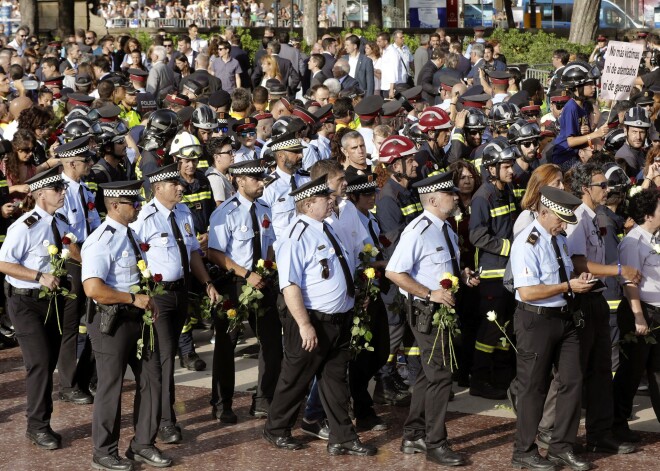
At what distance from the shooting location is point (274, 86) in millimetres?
16953

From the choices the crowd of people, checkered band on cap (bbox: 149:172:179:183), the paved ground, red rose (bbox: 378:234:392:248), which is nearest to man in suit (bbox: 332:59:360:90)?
the crowd of people

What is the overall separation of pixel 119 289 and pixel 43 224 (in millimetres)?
1157

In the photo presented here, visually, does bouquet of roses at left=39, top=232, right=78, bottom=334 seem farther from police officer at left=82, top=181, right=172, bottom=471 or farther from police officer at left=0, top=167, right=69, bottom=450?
police officer at left=82, top=181, right=172, bottom=471

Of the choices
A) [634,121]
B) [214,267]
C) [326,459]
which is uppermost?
[634,121]

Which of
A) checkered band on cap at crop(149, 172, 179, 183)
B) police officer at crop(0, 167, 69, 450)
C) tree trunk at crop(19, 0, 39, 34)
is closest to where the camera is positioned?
police officer at crop(0, 167, 69, 450)

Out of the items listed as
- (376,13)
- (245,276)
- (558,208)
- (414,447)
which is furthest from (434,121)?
(376,13)

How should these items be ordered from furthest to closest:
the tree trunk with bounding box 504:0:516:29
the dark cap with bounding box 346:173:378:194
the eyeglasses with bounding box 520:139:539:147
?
the tree trunk with bounding box 504:0:516:29 → the eyeglasses with bounding box 520:139:539:147 → the dark cap with bounding box 346:173:378:194

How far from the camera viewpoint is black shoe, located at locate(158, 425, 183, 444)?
365 inches

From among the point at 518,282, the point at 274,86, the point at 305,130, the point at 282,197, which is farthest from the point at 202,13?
the point at 518,282

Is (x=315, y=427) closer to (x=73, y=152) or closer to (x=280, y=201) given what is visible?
(x=280, y=201)

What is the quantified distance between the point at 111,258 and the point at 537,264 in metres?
2.97

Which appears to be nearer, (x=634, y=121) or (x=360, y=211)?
(x=360, y=211)

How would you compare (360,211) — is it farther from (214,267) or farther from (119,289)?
(119,289)

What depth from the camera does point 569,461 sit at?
8641 millimetres
